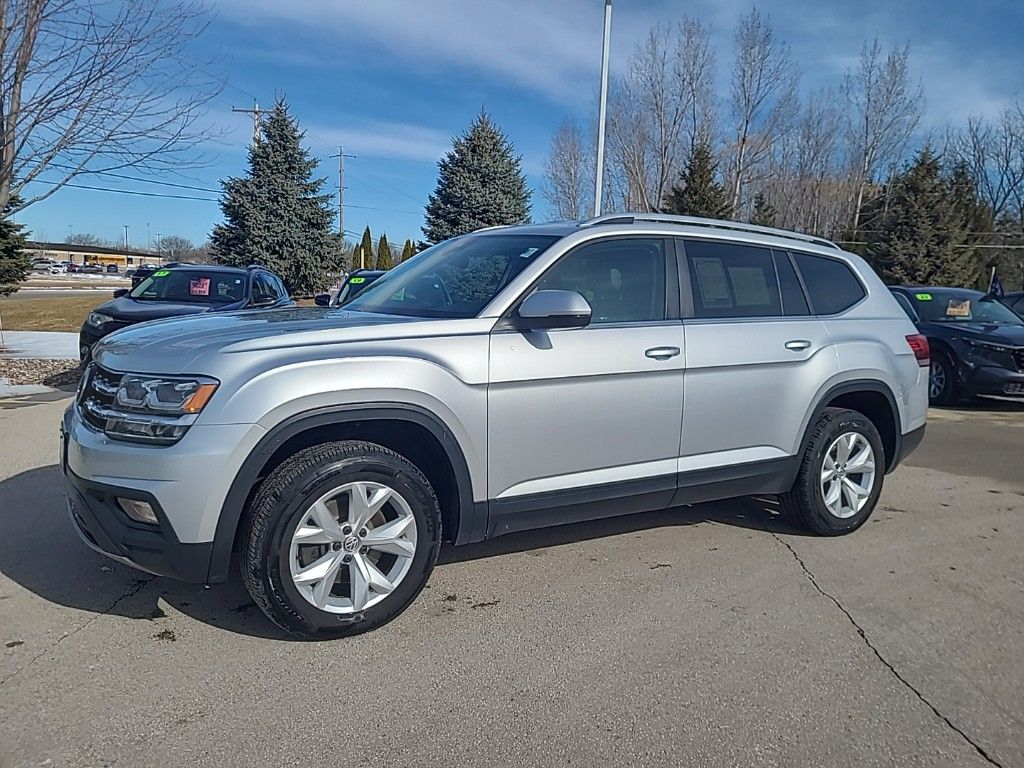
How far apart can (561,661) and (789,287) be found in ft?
8.98

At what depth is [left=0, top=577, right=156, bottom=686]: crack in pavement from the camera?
305 centimetres

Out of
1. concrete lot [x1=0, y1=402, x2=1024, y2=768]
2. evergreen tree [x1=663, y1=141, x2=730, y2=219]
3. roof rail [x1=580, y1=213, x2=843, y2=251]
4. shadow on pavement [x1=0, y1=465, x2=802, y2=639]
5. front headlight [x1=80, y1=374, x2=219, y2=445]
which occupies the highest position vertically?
evergreen tree [x1=663, y1=141, x2=730, y2=219]

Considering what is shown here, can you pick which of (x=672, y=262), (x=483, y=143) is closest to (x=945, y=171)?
(x=483, y=143)

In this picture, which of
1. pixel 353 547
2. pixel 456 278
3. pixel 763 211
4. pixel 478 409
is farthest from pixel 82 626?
pixel 763 211

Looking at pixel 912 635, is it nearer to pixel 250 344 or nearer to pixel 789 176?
pixel 250 344

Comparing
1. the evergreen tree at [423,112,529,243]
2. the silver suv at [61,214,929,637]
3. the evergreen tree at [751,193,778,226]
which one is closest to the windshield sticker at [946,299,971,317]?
the silver suv at [61,214,929,637]

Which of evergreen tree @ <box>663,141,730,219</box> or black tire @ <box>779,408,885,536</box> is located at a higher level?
evergreen tree @ <box>663,141,730,219</box>

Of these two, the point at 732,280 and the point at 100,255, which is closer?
the point at 732,280

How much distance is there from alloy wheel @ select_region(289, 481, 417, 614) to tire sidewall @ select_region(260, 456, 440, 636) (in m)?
0.02

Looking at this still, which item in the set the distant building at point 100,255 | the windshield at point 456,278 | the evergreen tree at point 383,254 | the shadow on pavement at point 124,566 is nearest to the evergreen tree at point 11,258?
the shadow on pavement at point 124,566

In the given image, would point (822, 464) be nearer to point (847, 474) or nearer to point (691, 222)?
point (847, 474)

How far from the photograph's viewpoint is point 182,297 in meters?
10.0

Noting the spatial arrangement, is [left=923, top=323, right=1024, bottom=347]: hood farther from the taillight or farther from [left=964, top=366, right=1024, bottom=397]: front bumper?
the taillight

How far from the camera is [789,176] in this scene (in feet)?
150
